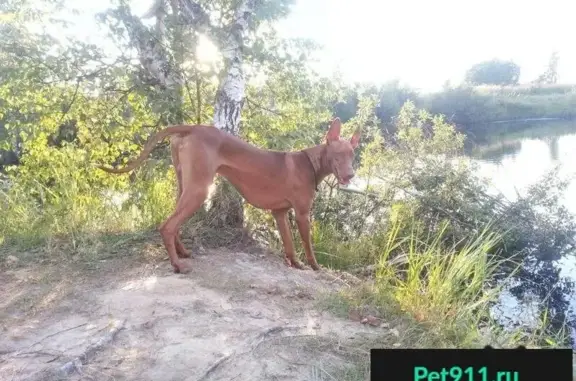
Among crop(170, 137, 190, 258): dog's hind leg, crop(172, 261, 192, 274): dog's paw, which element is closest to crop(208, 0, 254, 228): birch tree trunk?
crop(170, 137, 190, 258): dog's hind leg

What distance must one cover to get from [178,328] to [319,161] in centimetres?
210

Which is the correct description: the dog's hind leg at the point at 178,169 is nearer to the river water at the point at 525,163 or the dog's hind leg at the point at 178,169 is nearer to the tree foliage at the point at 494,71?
the river water at the point at 525,163

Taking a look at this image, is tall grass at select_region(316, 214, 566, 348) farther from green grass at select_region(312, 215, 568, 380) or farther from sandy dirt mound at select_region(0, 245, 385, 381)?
sandy dirt mound at select_region(0, 245, 385, 381)

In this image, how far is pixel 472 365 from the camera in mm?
1851

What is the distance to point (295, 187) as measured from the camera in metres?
4.43

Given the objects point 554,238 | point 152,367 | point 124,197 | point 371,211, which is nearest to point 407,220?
point 371,211

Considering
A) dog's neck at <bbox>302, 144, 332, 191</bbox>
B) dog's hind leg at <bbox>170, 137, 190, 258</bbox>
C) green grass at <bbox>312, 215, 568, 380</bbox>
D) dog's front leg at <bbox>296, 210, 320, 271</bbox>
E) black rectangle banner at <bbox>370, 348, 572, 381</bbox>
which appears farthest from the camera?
dog's front leg at <bbox>296, 210, 320, 271</bbox>

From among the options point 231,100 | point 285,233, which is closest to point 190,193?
point 285,233

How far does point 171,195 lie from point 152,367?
375 cm

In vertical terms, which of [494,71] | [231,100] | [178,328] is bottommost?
[178,328]

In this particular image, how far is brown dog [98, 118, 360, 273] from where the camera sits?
4074 mm

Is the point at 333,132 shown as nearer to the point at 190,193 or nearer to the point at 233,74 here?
the point at 190,193

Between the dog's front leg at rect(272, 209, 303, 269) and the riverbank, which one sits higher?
the riverbank

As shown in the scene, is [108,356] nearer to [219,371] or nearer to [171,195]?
[219,371]
